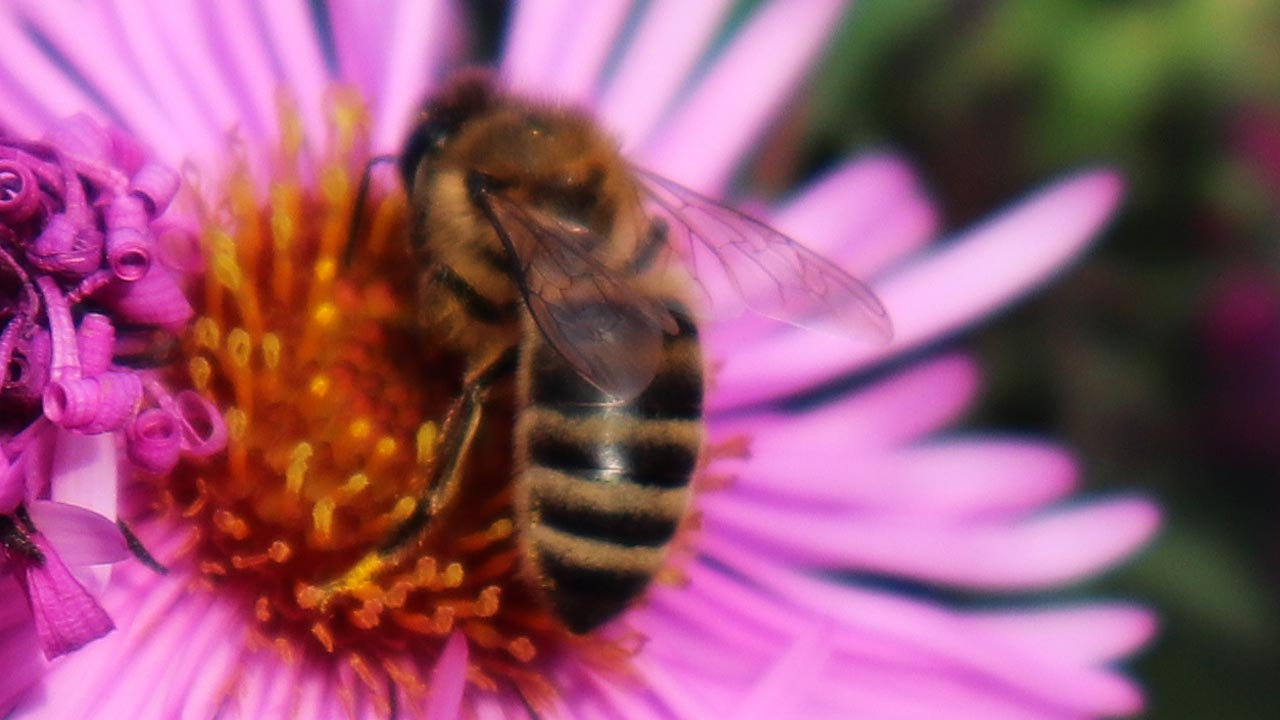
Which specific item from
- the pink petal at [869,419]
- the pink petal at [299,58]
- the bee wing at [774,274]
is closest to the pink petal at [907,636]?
the pink petal at [869,419]

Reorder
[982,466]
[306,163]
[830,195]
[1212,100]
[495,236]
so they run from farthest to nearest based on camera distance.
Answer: [1212,100]
[830,195]
[982,466]
[306,163]
[495,236]

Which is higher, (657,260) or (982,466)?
(982,466)

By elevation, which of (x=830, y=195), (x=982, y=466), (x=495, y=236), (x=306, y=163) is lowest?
(x=495, y=236)

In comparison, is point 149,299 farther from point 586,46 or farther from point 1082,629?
point 1082,629

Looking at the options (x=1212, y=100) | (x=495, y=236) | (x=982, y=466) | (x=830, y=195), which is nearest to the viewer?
(x=495, y=236)

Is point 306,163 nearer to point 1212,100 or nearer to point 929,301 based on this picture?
point 929,301

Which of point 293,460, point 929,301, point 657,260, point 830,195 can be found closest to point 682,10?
point 830,195
